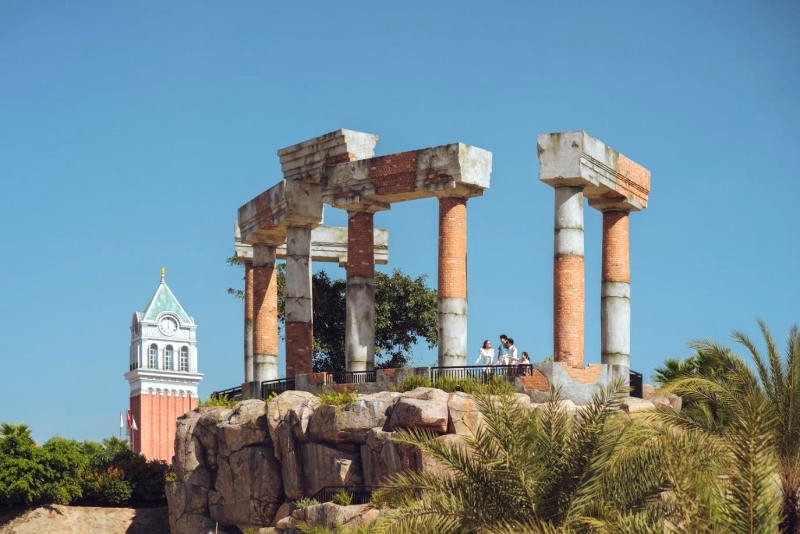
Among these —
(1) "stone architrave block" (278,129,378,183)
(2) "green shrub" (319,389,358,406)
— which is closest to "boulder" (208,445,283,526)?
(2) "green shrub" (319,389,358,406)

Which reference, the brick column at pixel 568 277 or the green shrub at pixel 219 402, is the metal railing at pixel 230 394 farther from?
the brick column at pixel 568 277

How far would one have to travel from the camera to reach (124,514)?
54.2m

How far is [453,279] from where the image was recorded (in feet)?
137


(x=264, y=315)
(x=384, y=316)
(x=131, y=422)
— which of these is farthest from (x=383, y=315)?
(x=131, y=422)

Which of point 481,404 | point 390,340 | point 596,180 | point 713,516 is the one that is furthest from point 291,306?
point 713,516

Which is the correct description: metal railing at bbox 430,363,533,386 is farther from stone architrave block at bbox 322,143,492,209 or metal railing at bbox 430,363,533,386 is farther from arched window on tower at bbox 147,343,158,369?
arched window on tower at bbox 147,343,158,369

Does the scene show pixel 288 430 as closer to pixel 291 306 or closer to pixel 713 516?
pixel 291 306

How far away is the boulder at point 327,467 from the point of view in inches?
1492

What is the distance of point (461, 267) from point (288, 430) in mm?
7292

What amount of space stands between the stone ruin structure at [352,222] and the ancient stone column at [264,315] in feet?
0.12

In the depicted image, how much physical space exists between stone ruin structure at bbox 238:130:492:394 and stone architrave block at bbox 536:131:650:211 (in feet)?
6.87

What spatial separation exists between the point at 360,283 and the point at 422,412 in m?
10.2

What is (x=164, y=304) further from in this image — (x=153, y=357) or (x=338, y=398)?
(x=338, y=398)

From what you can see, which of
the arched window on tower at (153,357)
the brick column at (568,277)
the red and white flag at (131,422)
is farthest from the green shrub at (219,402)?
the arched window on tower at (153,357)
